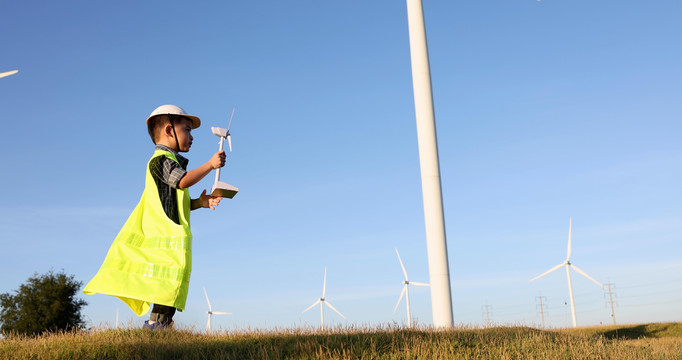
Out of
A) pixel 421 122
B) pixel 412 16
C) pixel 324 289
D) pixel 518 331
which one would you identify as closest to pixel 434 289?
pixel 518 331

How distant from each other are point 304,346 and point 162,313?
85.7 inches

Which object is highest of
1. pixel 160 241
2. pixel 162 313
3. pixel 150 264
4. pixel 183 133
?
pixel 183 133

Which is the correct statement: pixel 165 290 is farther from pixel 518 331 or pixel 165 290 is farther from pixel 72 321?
pixel 72 321

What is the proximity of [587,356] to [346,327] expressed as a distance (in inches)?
174

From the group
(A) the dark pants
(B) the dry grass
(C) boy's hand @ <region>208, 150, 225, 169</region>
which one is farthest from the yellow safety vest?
(B) the dry grass

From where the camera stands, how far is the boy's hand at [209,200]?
356 inches

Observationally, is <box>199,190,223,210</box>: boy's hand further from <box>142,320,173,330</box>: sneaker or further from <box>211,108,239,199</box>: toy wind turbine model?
<box>142,320,173,330</box>: sneaker

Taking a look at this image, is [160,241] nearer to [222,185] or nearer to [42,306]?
[222,185]

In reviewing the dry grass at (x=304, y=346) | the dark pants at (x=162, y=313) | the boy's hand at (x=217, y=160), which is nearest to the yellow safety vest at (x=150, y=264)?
the dark pants at (x=162, y=313)

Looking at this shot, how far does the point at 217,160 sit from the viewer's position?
8203 millimetres

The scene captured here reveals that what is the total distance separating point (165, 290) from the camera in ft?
27.0

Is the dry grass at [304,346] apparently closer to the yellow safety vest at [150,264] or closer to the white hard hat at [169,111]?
the yellow safety vest at [150,264]

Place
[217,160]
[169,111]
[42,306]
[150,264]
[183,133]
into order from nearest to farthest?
[217,160], [150,264], [169,111], [183,133], [42,306]

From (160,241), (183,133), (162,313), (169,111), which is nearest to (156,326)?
(162,313)
